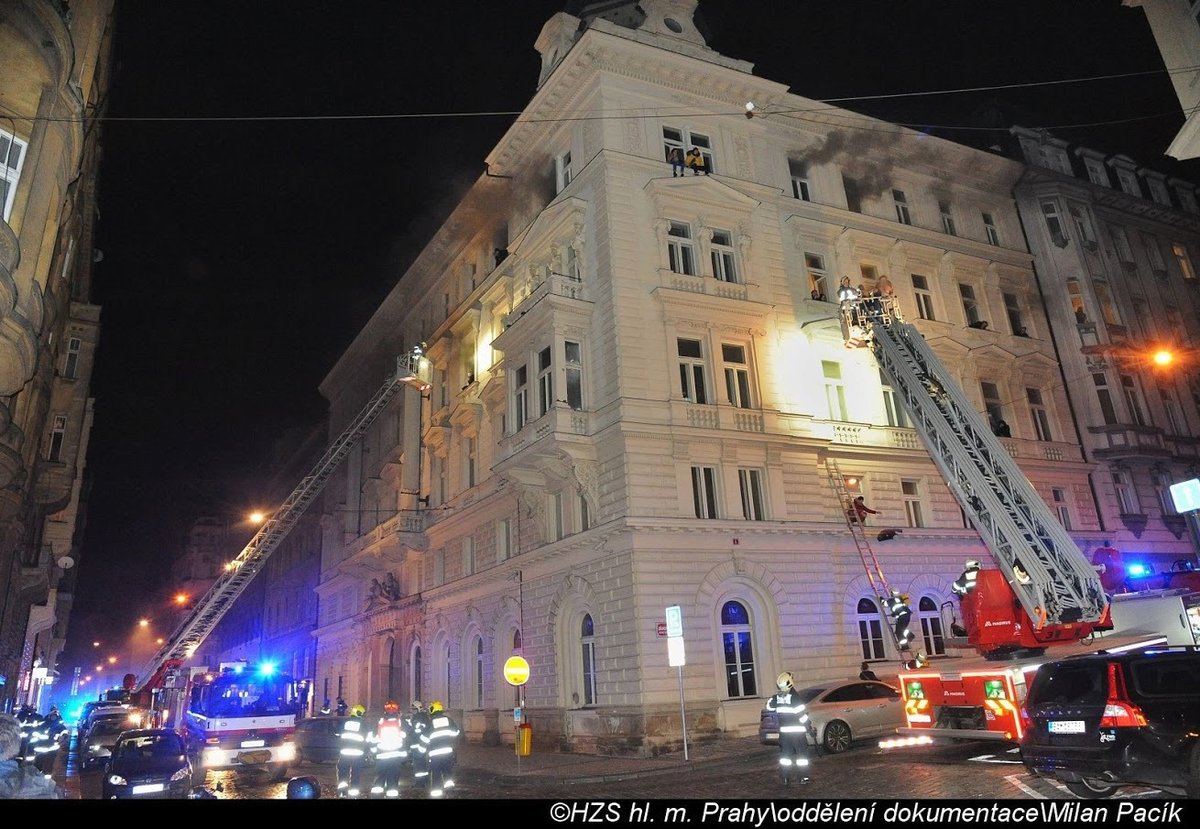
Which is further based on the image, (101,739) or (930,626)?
(930,626)

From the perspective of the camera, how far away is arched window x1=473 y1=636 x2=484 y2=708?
89.9 ft

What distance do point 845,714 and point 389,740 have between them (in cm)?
1017

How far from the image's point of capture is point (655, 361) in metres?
22.6

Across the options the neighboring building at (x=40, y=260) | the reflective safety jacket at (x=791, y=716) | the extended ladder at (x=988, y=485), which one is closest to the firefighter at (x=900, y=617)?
the extended ladder at (x=988, y=485)

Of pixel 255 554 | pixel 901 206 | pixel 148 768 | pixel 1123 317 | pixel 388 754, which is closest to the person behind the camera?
pixel 388 754

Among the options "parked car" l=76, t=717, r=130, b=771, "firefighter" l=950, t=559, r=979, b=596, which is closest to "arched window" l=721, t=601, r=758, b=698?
"firefighter" l=950, t=559, r=979, b=596

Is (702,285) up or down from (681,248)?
down

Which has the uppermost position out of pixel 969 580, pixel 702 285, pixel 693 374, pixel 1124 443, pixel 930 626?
pixel 702 285

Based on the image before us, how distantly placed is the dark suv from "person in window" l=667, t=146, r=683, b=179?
761 inches

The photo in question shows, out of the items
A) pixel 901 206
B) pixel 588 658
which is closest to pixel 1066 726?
pixel 588 658

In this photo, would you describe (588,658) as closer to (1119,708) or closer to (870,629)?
(870,629)

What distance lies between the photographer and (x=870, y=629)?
909 inches

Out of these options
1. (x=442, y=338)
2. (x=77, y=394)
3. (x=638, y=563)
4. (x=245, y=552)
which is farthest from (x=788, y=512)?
(x=77, y=394)

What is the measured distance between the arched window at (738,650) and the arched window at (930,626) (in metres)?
6.55
